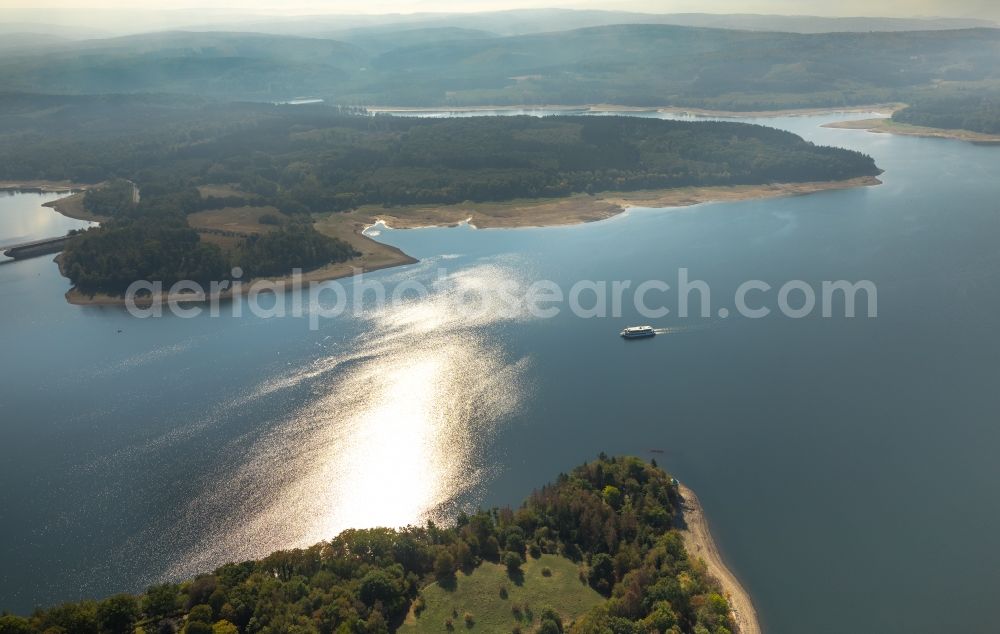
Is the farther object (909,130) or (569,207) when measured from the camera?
(909,130)

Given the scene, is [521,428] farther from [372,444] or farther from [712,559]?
[712,559]

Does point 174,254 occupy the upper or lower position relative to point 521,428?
upper

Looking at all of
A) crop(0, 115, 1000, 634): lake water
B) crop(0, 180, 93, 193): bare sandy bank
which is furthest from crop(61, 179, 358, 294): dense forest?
crop(0, 180, 93, 193): bare sandy bank

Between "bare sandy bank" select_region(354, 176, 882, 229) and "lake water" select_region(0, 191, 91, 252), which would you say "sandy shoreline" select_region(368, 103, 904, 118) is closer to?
"bare sandy bank" select_region(354, 176, 882, 229)

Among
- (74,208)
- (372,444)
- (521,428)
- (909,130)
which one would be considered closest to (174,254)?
(372,444)

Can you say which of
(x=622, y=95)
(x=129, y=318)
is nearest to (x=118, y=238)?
(x=129, y=318)
